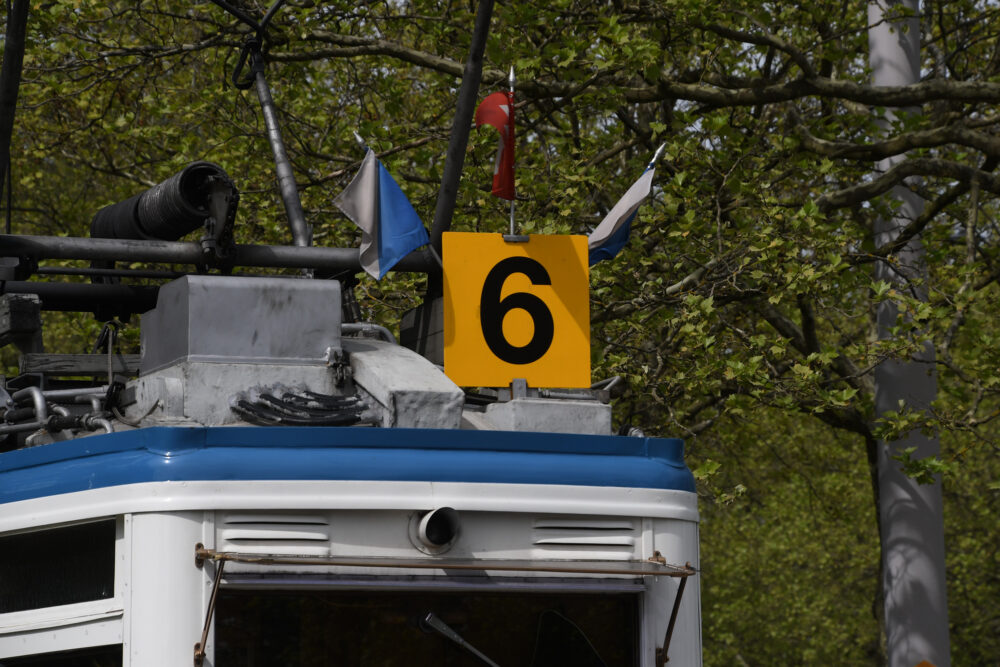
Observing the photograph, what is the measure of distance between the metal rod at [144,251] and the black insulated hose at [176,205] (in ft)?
0.43

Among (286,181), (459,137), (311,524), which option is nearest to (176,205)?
(459,137)

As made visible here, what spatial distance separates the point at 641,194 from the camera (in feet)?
19.8

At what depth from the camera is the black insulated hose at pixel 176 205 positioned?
560 cm

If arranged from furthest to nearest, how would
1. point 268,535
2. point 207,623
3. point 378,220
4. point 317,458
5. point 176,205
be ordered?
point 378,220 < point 176,205 < point 317,458 < point 268,535 < point 207,623

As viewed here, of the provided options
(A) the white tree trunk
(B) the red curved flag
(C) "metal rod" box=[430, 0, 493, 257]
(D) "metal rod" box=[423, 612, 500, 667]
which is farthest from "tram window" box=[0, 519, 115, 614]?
(A) the white tree trunk

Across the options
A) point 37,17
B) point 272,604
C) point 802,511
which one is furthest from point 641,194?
point 802,511

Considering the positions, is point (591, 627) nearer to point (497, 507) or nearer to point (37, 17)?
point (497, 507)

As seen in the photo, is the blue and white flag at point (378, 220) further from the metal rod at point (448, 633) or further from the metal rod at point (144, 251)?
the metal rod at point (448, 633)

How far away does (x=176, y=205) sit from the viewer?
564 cm

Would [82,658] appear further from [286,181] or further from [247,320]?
[286,181]

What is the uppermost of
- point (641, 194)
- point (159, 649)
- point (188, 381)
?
point (641, 194)

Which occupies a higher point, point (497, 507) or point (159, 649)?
point (497, 507)

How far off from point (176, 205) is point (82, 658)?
1968 mm

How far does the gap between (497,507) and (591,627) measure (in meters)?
0.51
